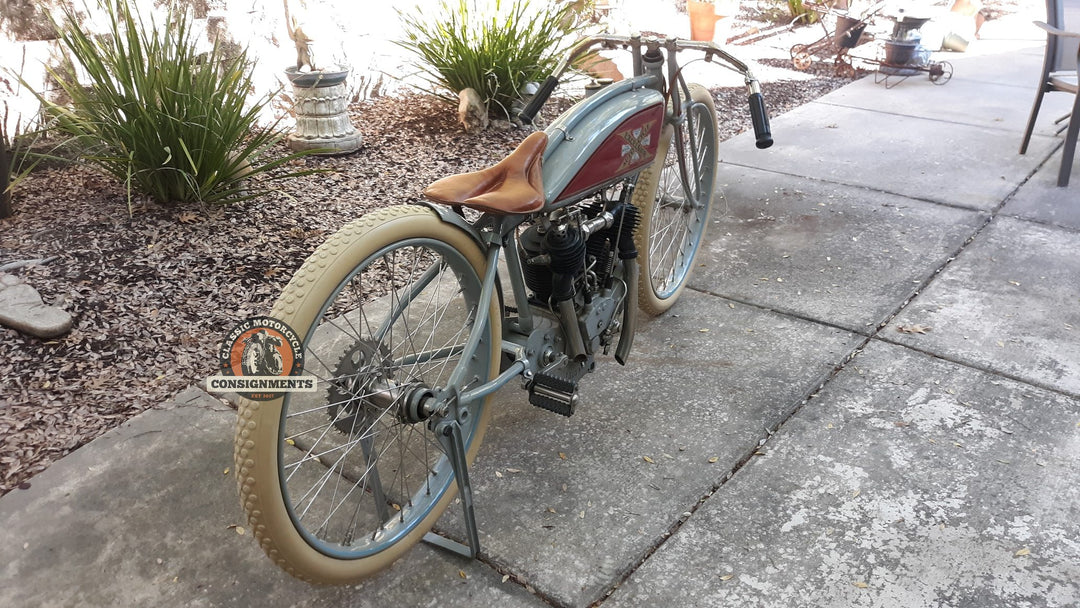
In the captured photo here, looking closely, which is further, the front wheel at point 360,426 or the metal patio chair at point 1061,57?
the metal patio chair at point 1061,57

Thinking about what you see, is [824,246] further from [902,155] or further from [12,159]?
[12,159]

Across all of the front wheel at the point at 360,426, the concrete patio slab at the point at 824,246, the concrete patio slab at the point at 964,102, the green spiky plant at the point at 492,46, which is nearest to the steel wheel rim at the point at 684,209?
the concrete patio slab at the point at 824,246

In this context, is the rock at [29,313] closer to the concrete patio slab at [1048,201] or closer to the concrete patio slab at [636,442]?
the concrete patio slab at [636,442]

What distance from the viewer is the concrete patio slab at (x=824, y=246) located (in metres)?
3.59

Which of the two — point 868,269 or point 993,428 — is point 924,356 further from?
point 868,269

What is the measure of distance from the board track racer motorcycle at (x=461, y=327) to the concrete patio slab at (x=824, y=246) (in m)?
0.73

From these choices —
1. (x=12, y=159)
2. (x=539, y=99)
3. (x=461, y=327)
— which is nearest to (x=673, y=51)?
(x=539, y=99)

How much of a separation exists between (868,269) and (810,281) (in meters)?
0.32

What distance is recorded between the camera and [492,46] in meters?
5.18

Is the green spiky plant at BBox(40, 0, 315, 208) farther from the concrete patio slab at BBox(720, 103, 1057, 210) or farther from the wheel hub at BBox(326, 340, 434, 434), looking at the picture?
the concrete patio slab at BBox(720, 103, 1057, 210)

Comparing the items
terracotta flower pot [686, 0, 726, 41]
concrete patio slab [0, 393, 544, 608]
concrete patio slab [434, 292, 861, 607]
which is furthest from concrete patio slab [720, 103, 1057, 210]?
concrete patio slab [0, 393, 544, 608]

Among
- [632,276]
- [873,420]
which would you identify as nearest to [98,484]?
[632,276]

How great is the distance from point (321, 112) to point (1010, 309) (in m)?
3.56
